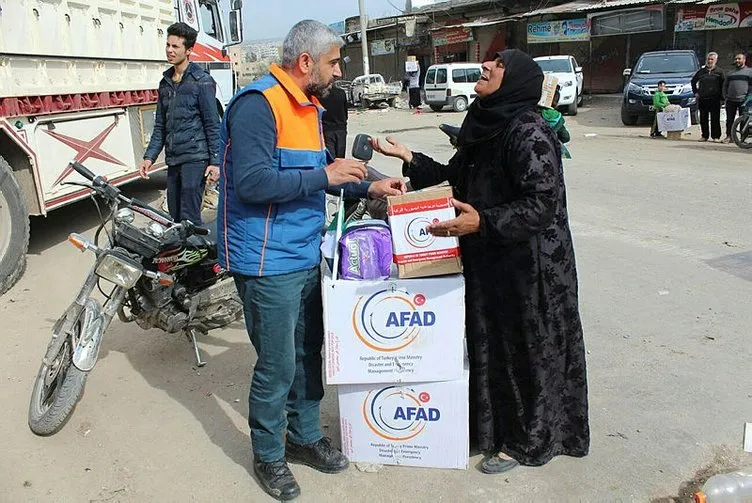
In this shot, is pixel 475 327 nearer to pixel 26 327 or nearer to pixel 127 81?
pixel 26 327

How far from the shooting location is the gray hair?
2.37 metres

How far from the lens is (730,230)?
630 cm

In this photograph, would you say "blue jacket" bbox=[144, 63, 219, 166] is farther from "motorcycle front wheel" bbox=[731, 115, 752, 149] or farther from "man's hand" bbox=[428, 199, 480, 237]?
Result: "motorcycle front wheel" bbox=[731, 115, 752, 149]

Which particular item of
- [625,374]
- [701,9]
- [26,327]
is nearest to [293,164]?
[625,374]

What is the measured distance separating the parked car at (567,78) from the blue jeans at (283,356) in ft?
57.0

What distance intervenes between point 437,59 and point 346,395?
31.4 m

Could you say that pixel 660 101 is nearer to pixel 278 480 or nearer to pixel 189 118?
pixel 189 118

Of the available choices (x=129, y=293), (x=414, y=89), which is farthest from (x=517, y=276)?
(x=414, y=89)

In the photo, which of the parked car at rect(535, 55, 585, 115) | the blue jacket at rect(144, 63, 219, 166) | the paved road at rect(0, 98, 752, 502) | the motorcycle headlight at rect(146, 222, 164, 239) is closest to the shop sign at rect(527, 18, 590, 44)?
the parked car at rect(535, 55, 585, 115)

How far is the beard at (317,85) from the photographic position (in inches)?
95.0

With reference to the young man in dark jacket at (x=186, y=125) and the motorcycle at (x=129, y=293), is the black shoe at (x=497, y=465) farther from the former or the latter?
the young man in dark jacket at (x=186, y=125)

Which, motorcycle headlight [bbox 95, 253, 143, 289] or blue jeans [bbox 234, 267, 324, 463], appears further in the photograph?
motorcycle headlight [bbox 95, 253, 143, 289]

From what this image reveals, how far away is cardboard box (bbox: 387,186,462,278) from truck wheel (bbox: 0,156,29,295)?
4.18 m

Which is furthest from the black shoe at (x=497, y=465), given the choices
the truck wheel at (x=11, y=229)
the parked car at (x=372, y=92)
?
the parked car at (x=372, y=92)
